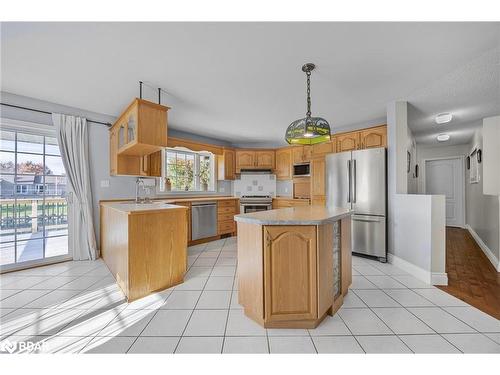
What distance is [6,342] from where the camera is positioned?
61.4 inches

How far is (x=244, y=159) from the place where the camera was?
5461 mm

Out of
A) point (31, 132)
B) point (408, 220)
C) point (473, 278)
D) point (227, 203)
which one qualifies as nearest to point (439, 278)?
point (473, 278)

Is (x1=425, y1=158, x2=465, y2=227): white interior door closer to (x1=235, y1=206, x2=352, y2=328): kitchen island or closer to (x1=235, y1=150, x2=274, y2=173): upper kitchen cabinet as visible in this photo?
(x1=235, y1=150, x2=274, y2=173): upper kitchen cabinet

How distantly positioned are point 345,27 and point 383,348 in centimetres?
238

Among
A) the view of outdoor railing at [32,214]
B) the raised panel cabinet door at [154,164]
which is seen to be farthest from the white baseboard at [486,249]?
the view of outdoor railing at [32,214]

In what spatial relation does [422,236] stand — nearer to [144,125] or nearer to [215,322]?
[215,322]

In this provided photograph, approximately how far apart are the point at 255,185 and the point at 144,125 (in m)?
3.51

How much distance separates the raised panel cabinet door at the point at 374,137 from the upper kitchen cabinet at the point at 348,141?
4.1 inches

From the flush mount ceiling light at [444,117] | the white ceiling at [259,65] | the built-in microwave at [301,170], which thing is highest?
the white ceiling at [259,65]

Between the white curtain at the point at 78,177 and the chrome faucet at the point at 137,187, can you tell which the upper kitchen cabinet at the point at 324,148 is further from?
the white curtain at the point at 78,177

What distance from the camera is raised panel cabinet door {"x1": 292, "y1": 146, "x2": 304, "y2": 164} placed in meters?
4.95

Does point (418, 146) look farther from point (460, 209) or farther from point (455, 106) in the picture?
point (455, 106)

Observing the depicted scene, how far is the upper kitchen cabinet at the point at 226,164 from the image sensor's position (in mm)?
5266
